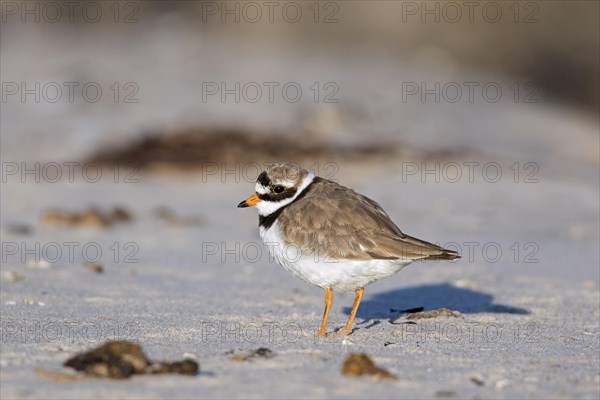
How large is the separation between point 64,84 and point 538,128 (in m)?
11.1

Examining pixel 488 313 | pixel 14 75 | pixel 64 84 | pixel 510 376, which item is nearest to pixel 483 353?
pixel 510 376

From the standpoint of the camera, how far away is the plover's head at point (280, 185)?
647 cm

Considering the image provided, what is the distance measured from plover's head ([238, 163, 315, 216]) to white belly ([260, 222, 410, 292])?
0.37 meters

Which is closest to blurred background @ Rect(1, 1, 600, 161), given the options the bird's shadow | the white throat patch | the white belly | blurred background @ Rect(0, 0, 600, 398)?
blurred background @ Rect(0, 0, 600, 398)

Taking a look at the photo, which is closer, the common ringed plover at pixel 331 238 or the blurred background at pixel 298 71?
the common ringed plover at pixel 331 238

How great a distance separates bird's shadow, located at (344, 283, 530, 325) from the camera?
7273 millimetres

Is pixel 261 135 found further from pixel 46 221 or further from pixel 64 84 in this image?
pixel 64 84

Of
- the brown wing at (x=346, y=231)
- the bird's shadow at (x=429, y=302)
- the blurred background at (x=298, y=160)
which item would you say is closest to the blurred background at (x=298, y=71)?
the blurred background at (x=298, y=160)

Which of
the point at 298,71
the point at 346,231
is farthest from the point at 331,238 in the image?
the point at 298,71

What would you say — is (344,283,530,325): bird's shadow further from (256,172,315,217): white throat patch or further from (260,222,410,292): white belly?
(256,172,315,217): white throat patch

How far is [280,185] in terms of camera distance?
6.47 meters

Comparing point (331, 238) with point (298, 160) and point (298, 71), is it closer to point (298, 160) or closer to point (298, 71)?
point (298, 160)

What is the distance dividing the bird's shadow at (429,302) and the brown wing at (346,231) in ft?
3.21

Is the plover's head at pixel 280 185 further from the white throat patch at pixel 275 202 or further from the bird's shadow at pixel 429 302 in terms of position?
the bird's shadow at pixel 429 302
